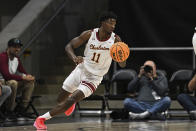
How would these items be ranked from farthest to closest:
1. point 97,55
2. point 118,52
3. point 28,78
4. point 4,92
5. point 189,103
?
point 189,103 → point 28,78 → point 4,92 → point 97,55 → point 118,52

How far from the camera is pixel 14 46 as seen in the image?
10.5 metres

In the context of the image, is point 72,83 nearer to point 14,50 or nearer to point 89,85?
point 89,85

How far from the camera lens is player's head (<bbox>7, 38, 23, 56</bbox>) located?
34.2ft

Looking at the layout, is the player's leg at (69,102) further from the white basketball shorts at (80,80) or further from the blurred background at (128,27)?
the blurred background at (128,27)

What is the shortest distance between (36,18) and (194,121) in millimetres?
3979

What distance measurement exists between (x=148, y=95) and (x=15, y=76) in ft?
8.96

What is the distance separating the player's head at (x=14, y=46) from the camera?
34.2 feet

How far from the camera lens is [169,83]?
11.9 meters

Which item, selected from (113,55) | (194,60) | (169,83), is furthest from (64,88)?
(194,60)

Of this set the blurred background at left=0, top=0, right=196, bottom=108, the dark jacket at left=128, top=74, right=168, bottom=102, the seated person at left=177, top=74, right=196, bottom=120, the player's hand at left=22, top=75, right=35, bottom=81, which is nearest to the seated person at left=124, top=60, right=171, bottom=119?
the dark jacket at left=128, top=74, right=168, bottom=102

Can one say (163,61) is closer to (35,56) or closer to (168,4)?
(168,4)

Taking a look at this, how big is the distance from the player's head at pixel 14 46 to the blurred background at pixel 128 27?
1278 mm

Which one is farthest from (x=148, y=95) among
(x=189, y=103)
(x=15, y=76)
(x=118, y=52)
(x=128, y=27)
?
(x=118, y=52)

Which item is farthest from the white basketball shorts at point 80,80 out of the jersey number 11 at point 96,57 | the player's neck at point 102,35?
the player's neck at point 102,35
